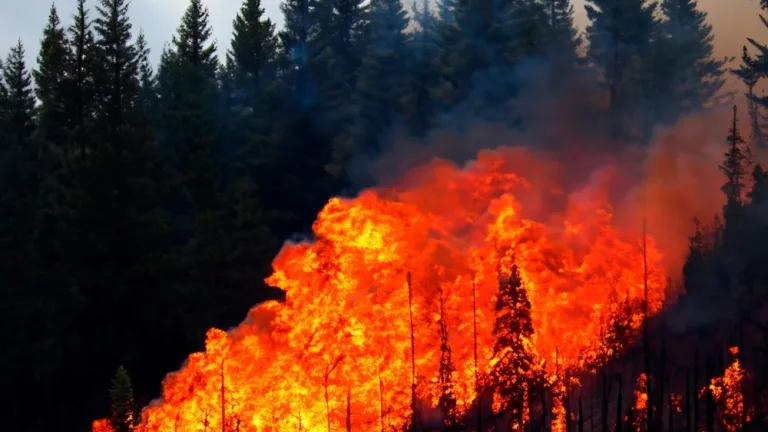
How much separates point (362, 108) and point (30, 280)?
23.8m

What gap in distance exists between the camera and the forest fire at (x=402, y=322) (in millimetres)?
27562

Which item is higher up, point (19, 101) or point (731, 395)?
point (19, 101)

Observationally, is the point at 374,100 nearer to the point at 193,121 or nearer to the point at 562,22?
the point at 193,121

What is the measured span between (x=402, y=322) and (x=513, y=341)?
15.7 ft

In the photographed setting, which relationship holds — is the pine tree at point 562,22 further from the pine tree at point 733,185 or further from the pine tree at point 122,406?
the pine tree at point 122,406

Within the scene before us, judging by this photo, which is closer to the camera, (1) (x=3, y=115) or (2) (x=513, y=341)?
(2) (x=513, y=341)

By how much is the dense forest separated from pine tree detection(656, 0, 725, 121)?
8.6 inches

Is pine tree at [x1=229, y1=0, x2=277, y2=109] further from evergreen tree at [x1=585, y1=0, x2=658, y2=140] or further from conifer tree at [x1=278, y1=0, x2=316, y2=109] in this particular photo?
evergreen tree at [x1=585, y1=0, x2=658, y2=140]

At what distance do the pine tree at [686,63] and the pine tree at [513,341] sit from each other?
2861 cm

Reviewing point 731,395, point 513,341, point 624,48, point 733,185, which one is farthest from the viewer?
point 624,48

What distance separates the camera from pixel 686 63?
5378 cm

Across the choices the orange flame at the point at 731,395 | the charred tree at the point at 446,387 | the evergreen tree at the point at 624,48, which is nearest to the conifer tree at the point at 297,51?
the evergreen tree at the point at 624,48

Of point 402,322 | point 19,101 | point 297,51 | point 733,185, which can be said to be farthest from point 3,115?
point 733,185

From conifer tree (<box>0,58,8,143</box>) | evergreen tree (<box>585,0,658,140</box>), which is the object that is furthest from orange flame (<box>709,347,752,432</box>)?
conifer tree (<box>0,58,8,143</box>)
